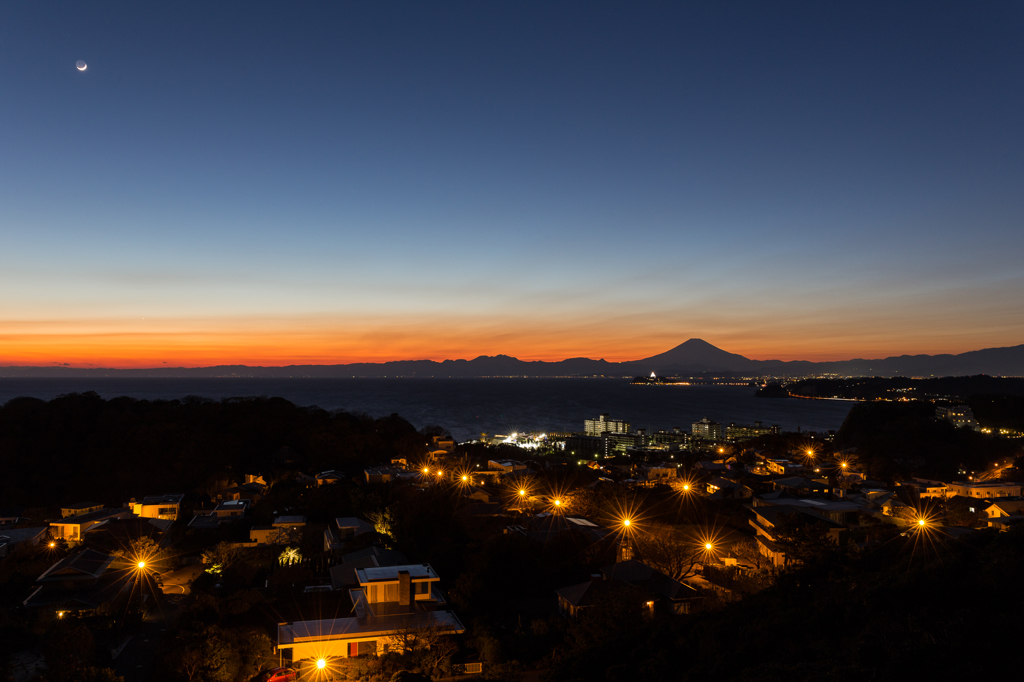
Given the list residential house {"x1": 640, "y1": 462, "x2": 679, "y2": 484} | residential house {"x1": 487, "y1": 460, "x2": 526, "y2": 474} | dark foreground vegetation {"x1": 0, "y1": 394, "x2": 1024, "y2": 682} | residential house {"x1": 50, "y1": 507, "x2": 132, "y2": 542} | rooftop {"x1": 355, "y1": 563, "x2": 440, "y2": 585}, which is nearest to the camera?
dark foreground vegetation {"x1": 0, "y1": 394, "x2": 1024, "y2": 682}

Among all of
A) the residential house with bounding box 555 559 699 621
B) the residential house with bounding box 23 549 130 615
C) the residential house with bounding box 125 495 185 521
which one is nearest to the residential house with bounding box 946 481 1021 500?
the residential house with bounding box 555 559 699 621

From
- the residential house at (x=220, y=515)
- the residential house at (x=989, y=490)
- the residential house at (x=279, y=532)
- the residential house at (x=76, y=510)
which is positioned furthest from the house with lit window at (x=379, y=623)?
the residential house at (x=989, y=490)

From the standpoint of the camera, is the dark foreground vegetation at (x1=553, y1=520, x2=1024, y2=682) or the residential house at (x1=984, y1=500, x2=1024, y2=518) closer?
the dark foreground vegetation at (x1=553, y1=520, x2=1024, y2=682)

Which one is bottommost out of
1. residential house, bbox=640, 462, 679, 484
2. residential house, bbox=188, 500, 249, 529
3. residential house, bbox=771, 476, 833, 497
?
residential house, bbox=640, 462, 679, 484

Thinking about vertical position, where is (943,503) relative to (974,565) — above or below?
below

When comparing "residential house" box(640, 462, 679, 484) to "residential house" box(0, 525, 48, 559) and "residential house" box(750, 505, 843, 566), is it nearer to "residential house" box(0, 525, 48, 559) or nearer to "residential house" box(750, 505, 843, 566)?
"residential house" box(750, 505, 843, 566)

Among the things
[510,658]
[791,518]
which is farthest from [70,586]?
[791,518]

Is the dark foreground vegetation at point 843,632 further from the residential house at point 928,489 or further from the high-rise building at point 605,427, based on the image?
the high-rise building at point 605,427

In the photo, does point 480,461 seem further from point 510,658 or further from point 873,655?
point 873,655

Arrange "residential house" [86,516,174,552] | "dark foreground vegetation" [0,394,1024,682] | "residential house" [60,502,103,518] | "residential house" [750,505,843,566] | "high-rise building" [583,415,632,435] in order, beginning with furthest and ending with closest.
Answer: "high-rise building" [583,415,632,435]
"residential house" [60,502,103,518]
"residential house" [86,516,174,552]
"residential house" [750,505,843,566]
"dark foreground vegetation" [0,394,1024,682]
